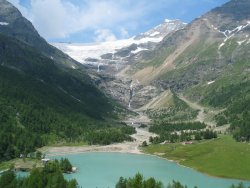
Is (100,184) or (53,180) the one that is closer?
(53,180)

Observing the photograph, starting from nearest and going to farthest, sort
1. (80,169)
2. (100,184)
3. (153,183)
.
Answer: (153,183) → (100,184) → (80,169)

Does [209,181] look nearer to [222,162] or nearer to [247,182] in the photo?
[247,182]

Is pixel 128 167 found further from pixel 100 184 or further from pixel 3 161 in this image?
pixel 3 161

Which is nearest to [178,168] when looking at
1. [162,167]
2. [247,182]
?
[162,167]

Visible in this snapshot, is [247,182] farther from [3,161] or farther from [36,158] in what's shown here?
[3,161]

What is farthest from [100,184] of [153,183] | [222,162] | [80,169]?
[222,162]

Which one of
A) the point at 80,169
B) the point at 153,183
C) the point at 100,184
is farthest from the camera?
the point at 80,169

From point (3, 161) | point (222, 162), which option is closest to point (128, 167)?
point (222, 162)

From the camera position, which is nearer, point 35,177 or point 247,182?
point 35,177
